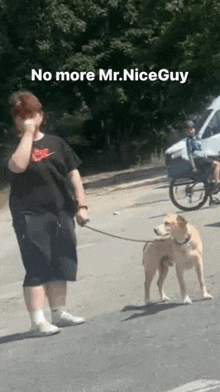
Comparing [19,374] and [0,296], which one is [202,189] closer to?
[0,296]

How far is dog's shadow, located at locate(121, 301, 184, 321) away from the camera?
7.47 meters

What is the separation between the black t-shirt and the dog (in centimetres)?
90

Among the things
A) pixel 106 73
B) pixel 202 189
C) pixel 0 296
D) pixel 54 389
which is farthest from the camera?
pixel 106 73

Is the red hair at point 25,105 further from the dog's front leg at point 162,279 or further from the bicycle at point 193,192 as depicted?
the bicycle at point 193,192

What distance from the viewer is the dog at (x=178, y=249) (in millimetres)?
7410

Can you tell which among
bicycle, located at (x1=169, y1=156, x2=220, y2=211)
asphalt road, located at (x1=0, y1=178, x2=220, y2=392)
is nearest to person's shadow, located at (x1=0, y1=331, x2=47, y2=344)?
asphalt road, located at (x1=0, y1=178, x2=220, y2=392)

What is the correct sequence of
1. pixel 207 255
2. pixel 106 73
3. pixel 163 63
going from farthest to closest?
pixel 106 73
pixel 163 63
pixel 207 255

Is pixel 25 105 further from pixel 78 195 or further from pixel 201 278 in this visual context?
pixel 201 278

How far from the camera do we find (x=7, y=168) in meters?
6.81

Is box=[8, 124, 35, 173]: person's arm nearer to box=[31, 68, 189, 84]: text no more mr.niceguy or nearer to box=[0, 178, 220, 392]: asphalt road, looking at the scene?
box=[0, 178, 220, 392]: asphalt road

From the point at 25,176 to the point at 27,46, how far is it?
26.9 metres

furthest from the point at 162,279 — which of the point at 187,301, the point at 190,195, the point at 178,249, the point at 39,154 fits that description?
the point at 190,195

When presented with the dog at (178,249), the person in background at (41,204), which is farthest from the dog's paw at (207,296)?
the person in background at (41,204)

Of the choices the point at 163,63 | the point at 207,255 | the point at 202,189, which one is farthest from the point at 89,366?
the point at 163,63
